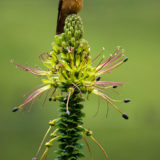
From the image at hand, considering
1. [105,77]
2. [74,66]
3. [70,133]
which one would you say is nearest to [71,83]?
[74,66]

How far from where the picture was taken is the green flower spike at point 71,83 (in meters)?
1.75

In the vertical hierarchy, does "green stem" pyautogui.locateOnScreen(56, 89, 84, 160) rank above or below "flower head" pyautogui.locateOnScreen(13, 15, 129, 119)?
below

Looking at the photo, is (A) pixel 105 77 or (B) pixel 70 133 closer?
(B) pixel 70 133

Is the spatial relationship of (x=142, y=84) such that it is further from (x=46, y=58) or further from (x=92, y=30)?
(x=46, y=58)

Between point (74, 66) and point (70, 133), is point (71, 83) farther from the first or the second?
point (70, 133)

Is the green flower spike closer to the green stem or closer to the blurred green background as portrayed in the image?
the green stem

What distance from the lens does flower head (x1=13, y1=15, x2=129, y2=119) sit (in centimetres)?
184

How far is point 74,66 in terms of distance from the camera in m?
1.86

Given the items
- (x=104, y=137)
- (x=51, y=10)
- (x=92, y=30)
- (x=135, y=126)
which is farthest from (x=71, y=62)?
(x=51, y=10)

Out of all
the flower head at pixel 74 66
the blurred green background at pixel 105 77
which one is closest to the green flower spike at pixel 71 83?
the flower head at pixel 74 66

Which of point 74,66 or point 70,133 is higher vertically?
point 74,66

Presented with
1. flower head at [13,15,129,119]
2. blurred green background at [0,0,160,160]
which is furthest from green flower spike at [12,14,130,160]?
blurred green background at [0,0,160,160]

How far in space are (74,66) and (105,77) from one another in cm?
515

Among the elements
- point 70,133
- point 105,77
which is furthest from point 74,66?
point 105,77
